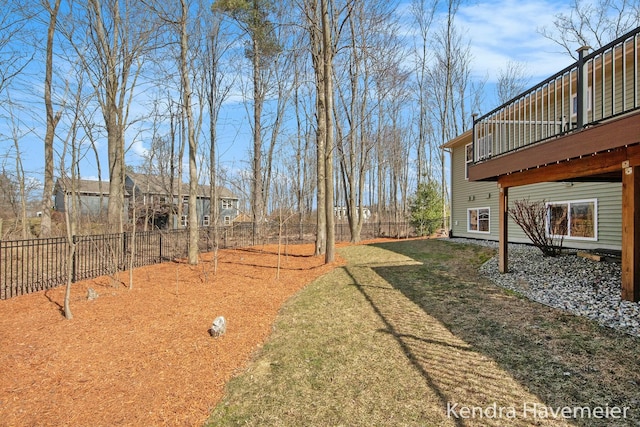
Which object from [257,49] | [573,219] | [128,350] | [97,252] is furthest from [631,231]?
[257,49]

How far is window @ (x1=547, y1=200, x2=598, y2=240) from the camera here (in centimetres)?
830

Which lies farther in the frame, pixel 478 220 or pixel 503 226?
pixel 478 220

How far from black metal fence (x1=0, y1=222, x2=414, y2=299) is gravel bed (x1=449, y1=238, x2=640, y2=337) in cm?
488

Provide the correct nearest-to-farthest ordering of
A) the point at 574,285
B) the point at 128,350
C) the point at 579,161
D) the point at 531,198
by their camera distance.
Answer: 1. the point at 128,350
2. the point at 579,161
3. the point at 574,285
4. the point at 531,198

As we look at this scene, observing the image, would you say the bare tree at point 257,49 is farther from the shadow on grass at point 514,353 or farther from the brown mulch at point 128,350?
the shadow on grass at point 514,353

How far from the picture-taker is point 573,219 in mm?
8891

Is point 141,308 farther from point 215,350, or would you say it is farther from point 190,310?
point 215,350

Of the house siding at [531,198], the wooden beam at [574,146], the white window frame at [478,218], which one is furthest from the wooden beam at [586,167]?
the white window frame at [478,218]

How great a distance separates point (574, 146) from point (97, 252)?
961 cm

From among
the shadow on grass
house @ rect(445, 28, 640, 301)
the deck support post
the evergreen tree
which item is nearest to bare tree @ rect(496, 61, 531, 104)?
the evergreen tree

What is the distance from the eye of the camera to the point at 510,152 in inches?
234

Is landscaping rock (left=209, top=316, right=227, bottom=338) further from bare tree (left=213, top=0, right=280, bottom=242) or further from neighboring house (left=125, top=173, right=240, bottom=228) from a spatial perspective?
neighboring house (left=125, top=173, right=240, bottom=228)

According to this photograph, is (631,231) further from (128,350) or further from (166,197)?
(166,197)

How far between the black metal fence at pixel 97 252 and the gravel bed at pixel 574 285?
488 cm
